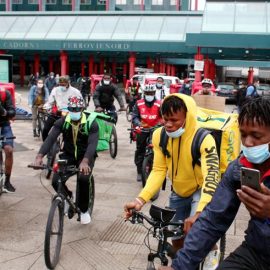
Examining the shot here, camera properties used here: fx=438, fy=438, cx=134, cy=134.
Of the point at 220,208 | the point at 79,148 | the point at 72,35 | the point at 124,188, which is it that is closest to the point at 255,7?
the point at 72,35

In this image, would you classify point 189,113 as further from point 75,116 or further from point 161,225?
point 75,116

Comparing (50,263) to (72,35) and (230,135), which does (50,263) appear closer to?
(230,135)

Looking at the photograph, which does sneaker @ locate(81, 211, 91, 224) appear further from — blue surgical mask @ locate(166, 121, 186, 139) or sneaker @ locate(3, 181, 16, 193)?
blue surgical mask @ locate(166, 121, 186, 139)

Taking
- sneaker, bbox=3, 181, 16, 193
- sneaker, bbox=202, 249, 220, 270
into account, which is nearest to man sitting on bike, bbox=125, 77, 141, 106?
sneaker, bbox=3, 181, 16, 193

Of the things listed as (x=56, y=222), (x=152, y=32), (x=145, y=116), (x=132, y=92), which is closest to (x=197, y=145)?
(x=56, y=222)

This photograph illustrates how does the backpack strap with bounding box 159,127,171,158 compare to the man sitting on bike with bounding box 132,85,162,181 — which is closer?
the backpack strap with bounding box 159,127,171,158

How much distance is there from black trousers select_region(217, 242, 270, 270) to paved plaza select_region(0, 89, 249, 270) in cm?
242

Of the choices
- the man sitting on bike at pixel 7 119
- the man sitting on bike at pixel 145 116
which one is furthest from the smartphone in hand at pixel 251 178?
the man sitting on bike at pixel 145 116

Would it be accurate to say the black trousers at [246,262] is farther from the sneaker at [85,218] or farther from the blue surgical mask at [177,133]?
the sneaker at [85,218]

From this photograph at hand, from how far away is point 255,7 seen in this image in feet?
87.6

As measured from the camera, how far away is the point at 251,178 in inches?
70.6

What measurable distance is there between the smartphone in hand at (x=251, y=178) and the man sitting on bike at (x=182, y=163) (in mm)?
1207

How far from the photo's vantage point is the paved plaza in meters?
4.51

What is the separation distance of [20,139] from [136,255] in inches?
318
